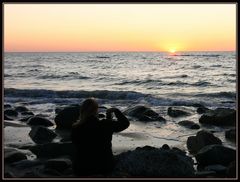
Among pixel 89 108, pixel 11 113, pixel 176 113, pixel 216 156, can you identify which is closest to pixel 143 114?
pixel 176 113

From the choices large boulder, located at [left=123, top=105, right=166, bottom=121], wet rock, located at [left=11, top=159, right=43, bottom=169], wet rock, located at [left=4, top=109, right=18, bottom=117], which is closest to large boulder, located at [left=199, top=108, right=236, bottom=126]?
large boulder, located at [left=123, top=105, right=166, bottom=121]

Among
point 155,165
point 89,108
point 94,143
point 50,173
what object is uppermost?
point 89,108

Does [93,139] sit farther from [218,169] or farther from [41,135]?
[41,135]

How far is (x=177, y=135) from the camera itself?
13680 millimetres

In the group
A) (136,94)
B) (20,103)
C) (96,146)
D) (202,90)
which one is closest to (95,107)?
(96,146)

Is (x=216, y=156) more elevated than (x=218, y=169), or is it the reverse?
(x=216, y=156)

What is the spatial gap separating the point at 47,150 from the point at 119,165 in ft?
9.75

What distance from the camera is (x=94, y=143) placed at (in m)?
5.78

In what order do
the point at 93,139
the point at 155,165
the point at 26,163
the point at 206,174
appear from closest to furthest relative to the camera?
1. the point at 93,139
2. the point at 155,165
3. the point at 206,174
4. the point at 26,163

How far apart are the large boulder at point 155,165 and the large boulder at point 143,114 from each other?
9.27 metres

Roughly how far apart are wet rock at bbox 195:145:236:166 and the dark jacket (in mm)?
3764

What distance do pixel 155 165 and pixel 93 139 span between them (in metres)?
2.09

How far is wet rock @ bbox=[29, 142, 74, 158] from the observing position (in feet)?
32.4

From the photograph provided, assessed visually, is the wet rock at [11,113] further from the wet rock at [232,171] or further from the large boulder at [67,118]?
the wet rock at [232,171]
